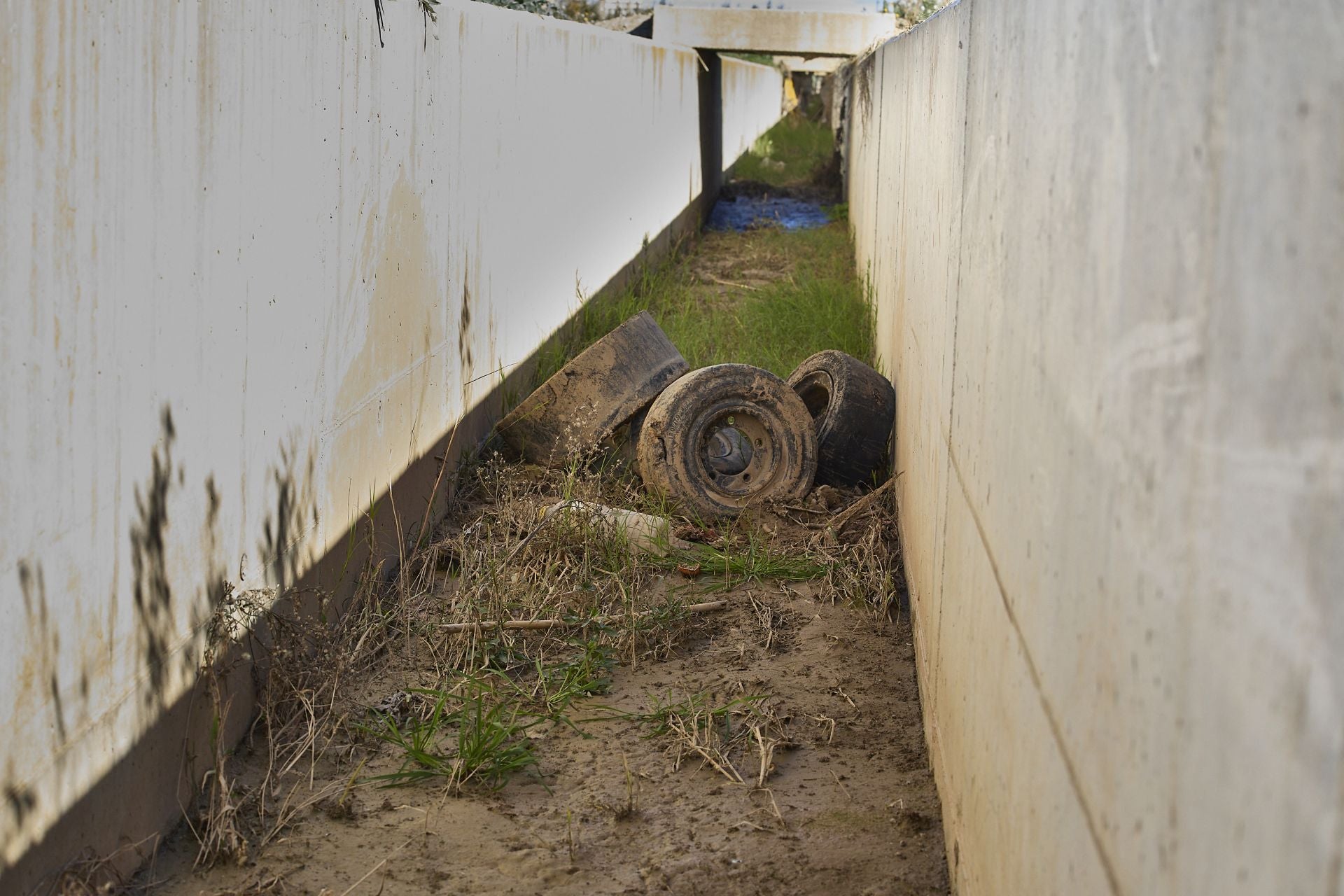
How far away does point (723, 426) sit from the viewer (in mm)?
5613

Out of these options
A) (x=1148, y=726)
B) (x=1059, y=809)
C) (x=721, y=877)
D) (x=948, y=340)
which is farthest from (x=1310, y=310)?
(x=948, y=340)

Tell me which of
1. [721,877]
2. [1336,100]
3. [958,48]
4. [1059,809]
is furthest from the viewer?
[958,48]

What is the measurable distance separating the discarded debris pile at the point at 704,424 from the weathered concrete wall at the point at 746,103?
40.5ft

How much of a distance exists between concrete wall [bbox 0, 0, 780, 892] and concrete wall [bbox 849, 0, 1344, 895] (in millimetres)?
1745

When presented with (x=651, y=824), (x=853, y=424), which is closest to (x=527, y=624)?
(x=651, y=824)

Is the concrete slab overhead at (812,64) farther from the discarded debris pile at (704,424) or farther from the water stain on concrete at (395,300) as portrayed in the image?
the water stain on concrete at (395,300)

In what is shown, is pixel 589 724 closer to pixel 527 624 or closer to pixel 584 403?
pixel 527 624

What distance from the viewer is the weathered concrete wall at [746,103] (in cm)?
1848

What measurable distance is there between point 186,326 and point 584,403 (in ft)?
9.22

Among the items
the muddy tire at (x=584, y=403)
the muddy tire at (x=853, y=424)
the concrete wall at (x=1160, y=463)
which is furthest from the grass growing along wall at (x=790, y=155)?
the concrete wall at (x=1160, y=463)

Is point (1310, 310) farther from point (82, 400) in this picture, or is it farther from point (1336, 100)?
point (82, 400)

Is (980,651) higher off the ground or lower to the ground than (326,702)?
higher

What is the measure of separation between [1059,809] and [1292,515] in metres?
0.81

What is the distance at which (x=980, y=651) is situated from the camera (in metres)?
2.36
